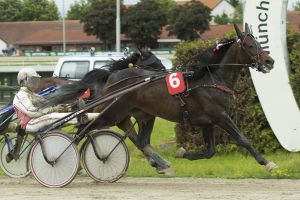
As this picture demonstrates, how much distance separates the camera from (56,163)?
9.05 meters

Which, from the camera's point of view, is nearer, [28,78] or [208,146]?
[208,146]

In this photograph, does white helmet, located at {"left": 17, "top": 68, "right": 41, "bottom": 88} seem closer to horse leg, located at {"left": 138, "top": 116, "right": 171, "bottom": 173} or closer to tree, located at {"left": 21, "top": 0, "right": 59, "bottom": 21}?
horse leg, located at {"left": 138, "top": 116, "right": 171, "bottom": 173}

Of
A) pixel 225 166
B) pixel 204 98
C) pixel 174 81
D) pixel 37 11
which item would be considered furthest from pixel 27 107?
pixel 37 11

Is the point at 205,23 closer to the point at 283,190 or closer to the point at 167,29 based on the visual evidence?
the point at 167,29

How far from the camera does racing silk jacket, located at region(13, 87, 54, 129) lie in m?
Result: 9.39

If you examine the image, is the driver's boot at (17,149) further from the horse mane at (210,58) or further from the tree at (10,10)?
the tree at (10,10)

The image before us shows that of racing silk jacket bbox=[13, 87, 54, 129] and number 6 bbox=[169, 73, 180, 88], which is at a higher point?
number 6 bbox=[169, 73, 180, 88]

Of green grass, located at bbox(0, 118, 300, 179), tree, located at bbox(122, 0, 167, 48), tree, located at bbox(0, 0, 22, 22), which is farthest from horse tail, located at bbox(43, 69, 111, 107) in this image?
tree, located at bbox(0, 0, 22, 22)

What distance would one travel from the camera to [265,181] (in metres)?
9.48

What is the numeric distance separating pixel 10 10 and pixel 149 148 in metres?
103

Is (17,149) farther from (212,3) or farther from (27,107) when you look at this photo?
(212,3)

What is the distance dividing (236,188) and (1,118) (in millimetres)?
3810

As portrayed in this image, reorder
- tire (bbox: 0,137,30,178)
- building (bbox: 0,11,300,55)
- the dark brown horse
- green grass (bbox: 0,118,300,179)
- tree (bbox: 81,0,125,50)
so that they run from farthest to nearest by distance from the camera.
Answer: building (bbox: 0,11,300,55)
tree (bbox: 81,0,125,50)
tire (bbox: 0,137,30,178)
green grass (bbox: 0,118,300,179)
the dark brown horse

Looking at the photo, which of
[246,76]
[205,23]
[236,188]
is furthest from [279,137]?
[205,23]
